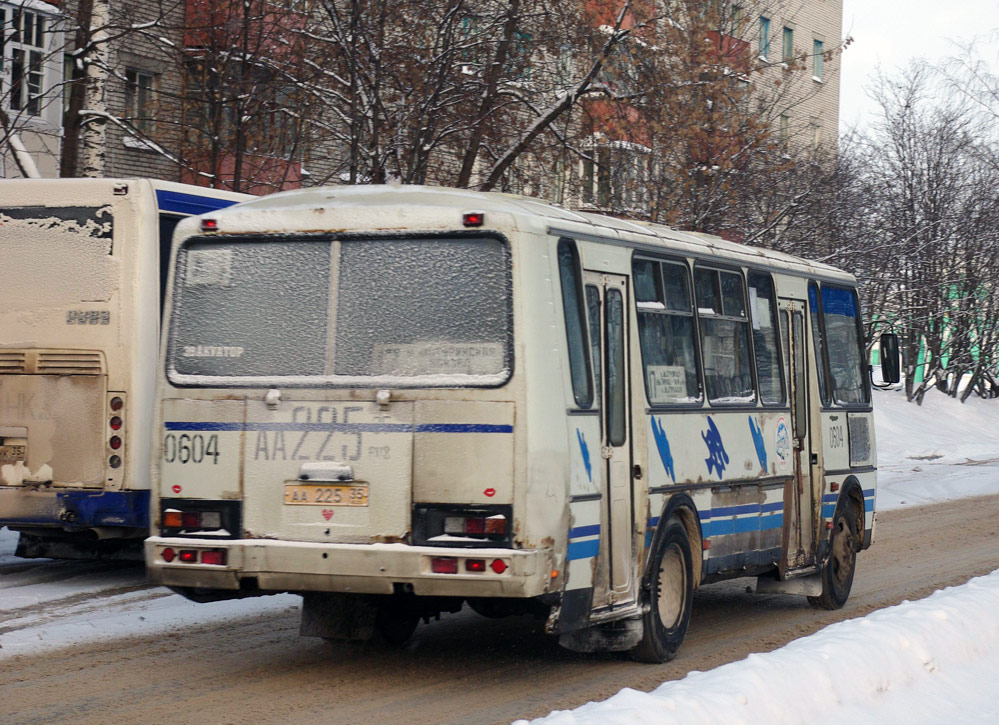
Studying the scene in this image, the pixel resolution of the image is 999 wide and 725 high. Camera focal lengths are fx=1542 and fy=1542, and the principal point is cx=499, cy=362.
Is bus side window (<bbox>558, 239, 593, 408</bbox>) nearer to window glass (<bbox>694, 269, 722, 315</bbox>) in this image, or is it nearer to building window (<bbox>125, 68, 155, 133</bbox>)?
window glass (<bbox>694, 269, 722, 315</bbox>)

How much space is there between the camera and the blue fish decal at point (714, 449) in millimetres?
9648

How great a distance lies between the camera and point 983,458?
32875 mm

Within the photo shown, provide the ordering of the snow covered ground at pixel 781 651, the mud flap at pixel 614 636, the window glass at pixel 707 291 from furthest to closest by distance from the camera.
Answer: the window glass at pixel 707 291, the mud flap at pixel 614 636, the snow covered ground at pixel 781 651

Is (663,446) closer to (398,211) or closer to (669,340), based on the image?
(669,340)

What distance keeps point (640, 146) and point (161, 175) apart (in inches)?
384

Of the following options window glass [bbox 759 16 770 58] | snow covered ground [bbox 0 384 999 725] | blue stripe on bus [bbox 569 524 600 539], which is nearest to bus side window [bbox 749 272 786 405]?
snow covered ground [bbox 0 384 999 725]

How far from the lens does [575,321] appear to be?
8.09 meters

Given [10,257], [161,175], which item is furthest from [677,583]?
[161,175]

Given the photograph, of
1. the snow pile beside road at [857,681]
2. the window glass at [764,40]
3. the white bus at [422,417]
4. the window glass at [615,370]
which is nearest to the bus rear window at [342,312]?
the white bus at [422,417]

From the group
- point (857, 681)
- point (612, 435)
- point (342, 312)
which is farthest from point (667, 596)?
point (342, 312)

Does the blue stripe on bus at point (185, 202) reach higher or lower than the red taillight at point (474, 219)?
higher

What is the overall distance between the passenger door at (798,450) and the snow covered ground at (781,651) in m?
1.16

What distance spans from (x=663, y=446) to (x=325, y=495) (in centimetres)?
220

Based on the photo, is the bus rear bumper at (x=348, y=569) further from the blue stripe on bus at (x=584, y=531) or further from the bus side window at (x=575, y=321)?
the bus side window at (x=575, y=321)
